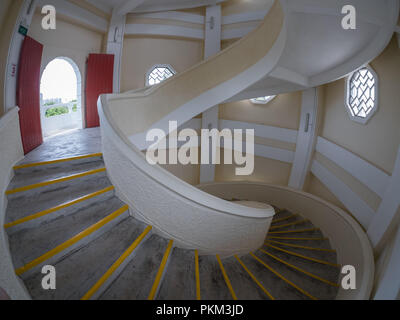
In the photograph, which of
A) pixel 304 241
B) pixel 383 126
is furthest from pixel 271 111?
pixel 304 241

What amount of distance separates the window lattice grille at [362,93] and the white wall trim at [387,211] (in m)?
1.53

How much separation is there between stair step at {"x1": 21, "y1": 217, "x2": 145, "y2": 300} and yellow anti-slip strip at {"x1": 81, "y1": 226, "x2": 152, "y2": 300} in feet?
0.11

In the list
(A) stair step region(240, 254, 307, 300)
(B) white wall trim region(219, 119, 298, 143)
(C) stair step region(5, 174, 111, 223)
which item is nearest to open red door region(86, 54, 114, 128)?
(C) stair step region(5, 174, 111, 223)

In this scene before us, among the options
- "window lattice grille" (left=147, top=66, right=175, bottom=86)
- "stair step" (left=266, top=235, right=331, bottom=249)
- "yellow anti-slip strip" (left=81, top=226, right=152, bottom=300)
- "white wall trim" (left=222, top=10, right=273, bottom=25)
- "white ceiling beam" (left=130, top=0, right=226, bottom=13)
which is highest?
"white ceiling beam" (left=130, top=0, right=226, bottom=13)

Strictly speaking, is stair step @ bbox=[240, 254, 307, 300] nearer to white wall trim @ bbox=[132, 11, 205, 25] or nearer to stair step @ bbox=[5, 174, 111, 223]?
stair step @ bbox=[5, 174, 111, 223]

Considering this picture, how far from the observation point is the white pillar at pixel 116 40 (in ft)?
20.2

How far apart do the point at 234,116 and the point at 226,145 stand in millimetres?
1095

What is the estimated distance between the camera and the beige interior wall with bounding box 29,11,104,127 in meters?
4.51

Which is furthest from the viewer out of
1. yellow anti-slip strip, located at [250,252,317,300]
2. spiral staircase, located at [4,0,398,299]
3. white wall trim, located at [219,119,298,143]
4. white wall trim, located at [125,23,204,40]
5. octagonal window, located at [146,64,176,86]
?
octagonal window, located at [146,64,176,86]

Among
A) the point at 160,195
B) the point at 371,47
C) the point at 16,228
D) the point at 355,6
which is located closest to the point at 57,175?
the point at 16,228

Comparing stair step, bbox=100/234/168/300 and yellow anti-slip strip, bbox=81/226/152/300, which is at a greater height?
yellow anti-slip strip, bbox=81/226/152/300

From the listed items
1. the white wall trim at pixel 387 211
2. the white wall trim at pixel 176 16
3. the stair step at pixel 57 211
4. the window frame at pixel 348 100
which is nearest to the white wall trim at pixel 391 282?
the white wall trim at pixel 387 211

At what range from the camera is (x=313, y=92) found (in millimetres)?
5590

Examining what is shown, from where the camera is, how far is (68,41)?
5.25 m
